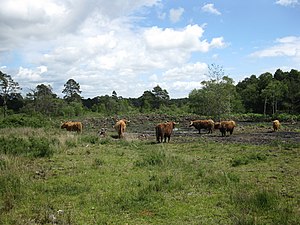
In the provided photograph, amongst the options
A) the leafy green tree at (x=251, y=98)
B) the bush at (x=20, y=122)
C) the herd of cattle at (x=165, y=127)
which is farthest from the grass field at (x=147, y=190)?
the leafy green tree at (x=251, y=98)

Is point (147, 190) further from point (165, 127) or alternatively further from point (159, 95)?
point (159, 95)

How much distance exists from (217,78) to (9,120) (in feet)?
76.5

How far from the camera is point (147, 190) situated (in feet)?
26.4

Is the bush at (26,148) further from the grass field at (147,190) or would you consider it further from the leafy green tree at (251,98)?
the leafy green tree at (251,98)

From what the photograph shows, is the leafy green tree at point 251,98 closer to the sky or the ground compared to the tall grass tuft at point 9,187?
closer to the sky

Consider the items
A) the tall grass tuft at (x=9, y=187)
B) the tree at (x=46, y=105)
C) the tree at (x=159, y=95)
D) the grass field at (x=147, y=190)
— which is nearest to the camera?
the grass field at (x=147, y=190)

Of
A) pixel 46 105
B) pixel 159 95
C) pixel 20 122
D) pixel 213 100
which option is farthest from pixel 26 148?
pixel 159 95

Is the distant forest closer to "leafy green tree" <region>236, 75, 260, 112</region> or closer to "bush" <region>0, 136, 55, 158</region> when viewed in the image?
"leafy green tree" <region>236, 75, 260, 112</region>

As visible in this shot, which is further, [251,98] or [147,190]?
[251,98]

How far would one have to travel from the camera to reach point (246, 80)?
265 feet

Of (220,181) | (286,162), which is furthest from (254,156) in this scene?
(220,181)

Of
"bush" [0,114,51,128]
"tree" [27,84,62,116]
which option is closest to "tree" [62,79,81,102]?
"tree" [27,84,62,116]

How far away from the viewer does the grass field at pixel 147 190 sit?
253 inches

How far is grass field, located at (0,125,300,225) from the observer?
643 centimetres
